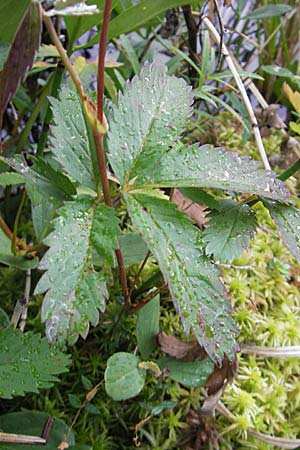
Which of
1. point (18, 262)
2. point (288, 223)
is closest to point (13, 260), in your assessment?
point (18, 262)

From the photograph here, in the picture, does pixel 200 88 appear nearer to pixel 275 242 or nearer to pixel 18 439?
pixel 275 242

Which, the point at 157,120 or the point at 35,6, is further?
the point at 157,120

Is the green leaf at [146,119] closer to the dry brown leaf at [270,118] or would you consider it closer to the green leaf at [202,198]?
the green leaf at [202,198]

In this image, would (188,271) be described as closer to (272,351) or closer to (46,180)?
(46,180)

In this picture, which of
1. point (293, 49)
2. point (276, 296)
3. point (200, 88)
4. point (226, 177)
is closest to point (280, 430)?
point (276, 296)

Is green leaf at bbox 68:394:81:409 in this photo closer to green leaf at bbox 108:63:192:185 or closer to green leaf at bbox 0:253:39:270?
green leaf at bbox 0:253:39:270

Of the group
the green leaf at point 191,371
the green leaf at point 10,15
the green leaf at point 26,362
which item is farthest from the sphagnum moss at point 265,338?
the green leaf at point 10,15

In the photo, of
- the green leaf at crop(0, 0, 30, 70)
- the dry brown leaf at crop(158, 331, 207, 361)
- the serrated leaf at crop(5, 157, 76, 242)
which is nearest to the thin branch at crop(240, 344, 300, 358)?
the dry brown leaf at crop(158, 331, 207, 361)
